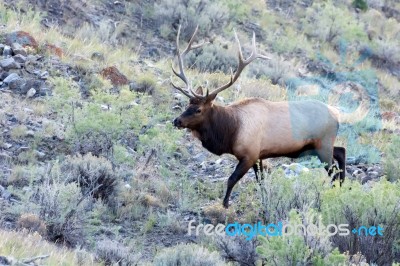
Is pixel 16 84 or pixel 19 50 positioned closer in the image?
pixel 16 84

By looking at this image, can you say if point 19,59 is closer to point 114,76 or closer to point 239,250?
point 114,76

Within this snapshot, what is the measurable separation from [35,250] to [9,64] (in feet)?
21.2

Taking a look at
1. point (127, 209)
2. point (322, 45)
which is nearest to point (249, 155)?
point (127, 209)

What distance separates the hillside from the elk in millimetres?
286

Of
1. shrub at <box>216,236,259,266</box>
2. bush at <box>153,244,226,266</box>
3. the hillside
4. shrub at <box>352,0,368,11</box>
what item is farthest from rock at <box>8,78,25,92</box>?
shrub at <box>352,0,368,11</box>

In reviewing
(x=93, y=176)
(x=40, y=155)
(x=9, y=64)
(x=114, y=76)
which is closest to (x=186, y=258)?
(x=93, y=176)

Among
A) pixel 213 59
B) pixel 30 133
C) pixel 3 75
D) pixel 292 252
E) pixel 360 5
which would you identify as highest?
pixel 292 252

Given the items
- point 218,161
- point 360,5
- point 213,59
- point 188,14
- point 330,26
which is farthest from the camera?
point 360,5

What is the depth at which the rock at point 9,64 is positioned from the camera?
11.8m

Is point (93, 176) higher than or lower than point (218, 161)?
higher

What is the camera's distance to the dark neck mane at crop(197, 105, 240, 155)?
9.25 metres

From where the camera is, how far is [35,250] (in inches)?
233

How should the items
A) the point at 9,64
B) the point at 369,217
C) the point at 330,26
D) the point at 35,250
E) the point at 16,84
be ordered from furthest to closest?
the point at 330,26 → the point at 9,64 → the point at 16,84 → the point at 369,217 → the point at 35,250

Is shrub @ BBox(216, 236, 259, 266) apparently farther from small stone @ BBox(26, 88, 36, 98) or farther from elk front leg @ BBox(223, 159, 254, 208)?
small stone @ BBox(26, 88, 36, 98)
